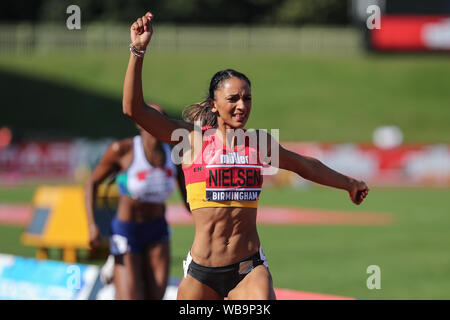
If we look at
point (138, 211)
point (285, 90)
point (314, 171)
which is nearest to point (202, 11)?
point (285, 90)

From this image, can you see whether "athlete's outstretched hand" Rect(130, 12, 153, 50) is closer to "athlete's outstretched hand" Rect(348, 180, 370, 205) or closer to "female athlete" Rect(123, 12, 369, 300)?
"female athlete" Rect(123, 12, 369, 300)

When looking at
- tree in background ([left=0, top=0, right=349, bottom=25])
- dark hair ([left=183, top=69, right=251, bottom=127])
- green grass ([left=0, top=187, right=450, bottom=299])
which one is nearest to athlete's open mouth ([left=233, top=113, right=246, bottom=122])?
dark hair ([left=183, top=69, right=251, bottom=127])

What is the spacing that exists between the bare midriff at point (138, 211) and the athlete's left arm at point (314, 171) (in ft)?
7.62

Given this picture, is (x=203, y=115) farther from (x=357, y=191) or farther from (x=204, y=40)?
(x=204, y=40)

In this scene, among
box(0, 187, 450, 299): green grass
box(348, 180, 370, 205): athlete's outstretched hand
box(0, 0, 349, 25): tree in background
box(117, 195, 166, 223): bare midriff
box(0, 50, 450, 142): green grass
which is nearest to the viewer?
box(348, 180, 370, 205): athlete's outstretched hand

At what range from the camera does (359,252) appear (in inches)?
576

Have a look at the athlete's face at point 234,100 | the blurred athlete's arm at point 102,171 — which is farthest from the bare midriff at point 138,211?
the athlete's face at point 234,100

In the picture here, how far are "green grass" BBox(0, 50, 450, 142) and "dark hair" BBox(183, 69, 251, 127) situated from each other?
3704 cm

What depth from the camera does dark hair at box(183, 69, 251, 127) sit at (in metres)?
5.40

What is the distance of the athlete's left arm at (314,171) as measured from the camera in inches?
223
